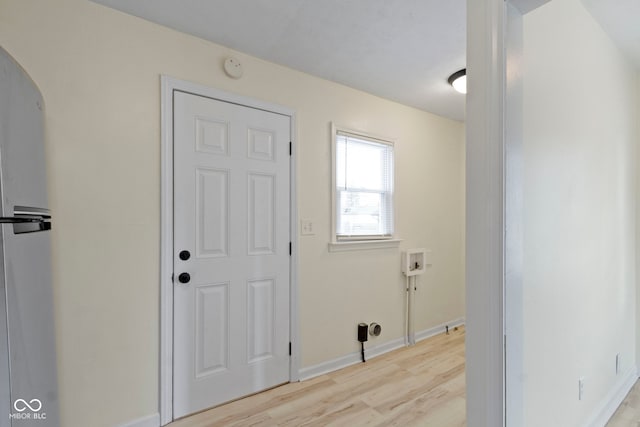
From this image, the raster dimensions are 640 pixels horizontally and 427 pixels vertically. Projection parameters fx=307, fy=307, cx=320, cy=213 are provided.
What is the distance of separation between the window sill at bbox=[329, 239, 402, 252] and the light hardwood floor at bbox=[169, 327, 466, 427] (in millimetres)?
1038

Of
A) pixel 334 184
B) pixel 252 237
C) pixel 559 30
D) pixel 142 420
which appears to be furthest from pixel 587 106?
pixel 142 420

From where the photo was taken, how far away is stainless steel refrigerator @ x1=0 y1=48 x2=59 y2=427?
97cm

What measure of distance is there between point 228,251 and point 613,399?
276 centimetres

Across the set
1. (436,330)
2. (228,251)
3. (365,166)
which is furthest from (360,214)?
(436,330)

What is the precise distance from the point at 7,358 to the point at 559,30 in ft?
8.54

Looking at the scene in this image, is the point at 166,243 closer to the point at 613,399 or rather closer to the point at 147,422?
the point at 147,422

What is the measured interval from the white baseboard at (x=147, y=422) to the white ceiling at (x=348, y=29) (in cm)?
240

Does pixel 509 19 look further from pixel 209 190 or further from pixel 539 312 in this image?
pixel 209 190

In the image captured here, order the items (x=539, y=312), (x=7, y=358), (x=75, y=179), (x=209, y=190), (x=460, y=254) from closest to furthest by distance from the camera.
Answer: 1. (x=7, y=358)
2. (x=539, y=312)
3. (x=75, y=179)
4. (x=209, y=190)
5. (x=460, y=254)

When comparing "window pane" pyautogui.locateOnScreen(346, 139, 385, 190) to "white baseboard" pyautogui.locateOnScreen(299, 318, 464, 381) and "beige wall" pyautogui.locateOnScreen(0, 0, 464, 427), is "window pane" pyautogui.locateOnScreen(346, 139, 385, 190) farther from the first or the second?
"white baseboard" pyautogui.locateOnScreen(299, 318, 464, 381)

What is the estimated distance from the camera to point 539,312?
51.7 inches

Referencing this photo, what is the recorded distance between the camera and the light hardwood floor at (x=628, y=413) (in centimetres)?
189

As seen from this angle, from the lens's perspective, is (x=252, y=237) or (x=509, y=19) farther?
(x=252, y=237)

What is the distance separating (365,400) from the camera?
2189mm
